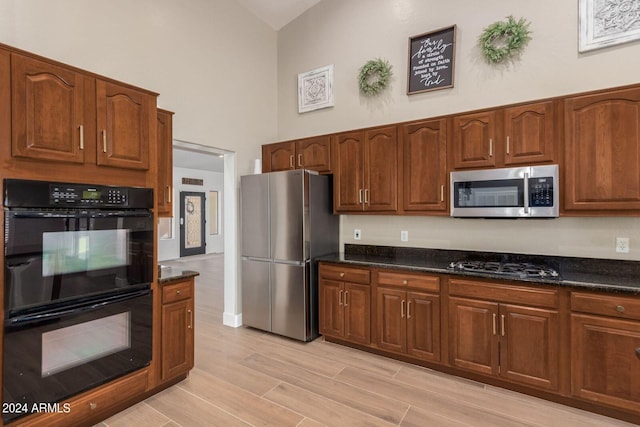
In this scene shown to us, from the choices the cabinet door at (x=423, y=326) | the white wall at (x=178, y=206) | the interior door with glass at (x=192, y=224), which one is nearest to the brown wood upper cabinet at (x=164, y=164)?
the cabinet door at (x=423, y=326)

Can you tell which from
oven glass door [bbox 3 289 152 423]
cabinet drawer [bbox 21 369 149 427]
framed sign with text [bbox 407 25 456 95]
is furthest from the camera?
framed sign with text [bbox 407 25 456 95]

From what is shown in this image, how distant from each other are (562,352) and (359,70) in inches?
136

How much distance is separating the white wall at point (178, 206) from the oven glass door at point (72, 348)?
21.0 ft

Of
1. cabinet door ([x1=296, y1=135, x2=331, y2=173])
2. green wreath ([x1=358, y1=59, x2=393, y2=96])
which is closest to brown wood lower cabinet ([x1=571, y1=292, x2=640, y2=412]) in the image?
cabinet door ([x1=296, y1=135, x2=331, y2=173])

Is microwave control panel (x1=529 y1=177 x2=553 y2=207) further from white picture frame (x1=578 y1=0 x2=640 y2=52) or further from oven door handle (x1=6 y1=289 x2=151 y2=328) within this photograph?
oven door handle (x1=6 y1=289 x2=151 y2=328)

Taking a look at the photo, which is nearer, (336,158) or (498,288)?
(498,288)

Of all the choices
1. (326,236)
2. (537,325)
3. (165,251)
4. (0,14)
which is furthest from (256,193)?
(165,251)

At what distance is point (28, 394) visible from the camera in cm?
180

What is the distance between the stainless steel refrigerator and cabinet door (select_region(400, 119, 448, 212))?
1.03m

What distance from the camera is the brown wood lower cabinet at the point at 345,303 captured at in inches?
128

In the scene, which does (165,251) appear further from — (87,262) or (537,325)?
(537,325)

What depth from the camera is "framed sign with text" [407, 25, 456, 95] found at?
334 cm

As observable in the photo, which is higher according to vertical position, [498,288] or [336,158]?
[336,158]

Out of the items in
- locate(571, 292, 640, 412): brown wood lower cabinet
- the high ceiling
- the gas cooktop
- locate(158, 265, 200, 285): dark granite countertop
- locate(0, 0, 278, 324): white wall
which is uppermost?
the high ceiling
